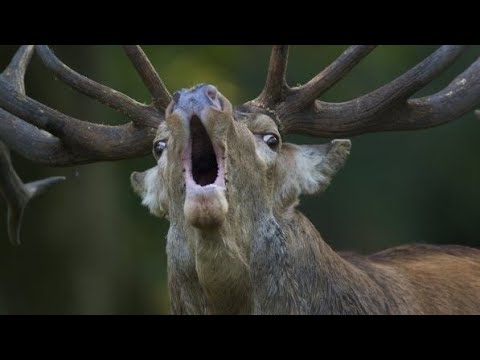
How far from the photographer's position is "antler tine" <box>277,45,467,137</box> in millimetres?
7133

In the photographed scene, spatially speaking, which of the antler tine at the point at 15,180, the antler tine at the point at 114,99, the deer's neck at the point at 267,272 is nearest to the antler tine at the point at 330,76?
the deer's neck at the point at 267,272

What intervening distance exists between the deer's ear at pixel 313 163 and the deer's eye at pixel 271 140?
0.48 feet

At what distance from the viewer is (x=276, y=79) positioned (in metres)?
7.14

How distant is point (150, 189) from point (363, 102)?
1277 millimetres

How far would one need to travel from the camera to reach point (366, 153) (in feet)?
55.7

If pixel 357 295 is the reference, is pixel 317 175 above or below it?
above

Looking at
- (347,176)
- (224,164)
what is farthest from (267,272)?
(347,176)

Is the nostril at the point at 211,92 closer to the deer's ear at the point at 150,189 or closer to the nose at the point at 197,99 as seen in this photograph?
the nose at the point at 197,99

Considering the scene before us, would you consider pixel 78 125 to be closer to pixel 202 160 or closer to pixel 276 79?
pixel 276 79
